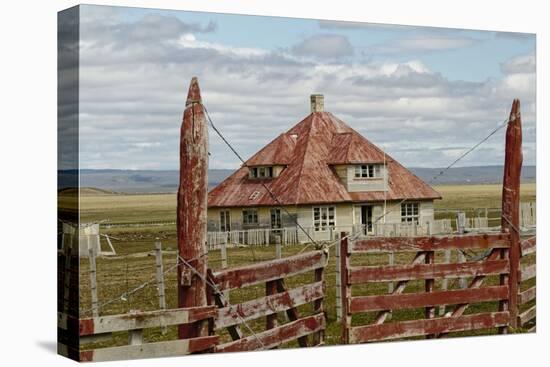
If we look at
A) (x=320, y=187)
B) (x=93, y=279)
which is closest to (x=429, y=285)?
(x=320, y=187)

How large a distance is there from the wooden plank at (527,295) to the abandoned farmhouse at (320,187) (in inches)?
60.1

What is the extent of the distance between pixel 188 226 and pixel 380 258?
2.41m

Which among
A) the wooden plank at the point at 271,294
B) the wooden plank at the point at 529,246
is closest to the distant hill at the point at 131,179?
the wooden plank at the point at 271,294

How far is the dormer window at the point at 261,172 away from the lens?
1293 centimetres

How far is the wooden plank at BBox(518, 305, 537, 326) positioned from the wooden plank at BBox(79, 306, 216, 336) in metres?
Answer: 4.11

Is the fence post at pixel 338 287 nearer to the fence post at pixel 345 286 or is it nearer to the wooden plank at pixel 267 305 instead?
the fence post at pixel 345 286

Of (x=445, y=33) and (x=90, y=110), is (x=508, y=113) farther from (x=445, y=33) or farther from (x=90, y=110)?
(x=90, y=110)

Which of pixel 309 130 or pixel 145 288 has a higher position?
pixel 309 130

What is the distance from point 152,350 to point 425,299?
3.35 meters

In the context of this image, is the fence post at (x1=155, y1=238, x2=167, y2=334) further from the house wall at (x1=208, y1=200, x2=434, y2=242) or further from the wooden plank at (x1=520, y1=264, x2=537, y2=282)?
the wooden plank at (x1=520, y1=264, x2=537, y2=282)

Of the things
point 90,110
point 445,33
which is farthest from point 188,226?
point 445,33

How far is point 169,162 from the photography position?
12.3 meters

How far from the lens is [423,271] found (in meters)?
13.8

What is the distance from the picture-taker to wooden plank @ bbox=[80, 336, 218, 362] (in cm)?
1167
